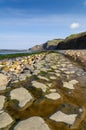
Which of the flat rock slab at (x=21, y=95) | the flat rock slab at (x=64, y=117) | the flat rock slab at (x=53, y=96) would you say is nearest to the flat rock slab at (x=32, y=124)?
the flat rock slab at (x=64, y=117)

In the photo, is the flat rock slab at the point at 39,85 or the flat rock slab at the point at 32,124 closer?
the flat rock slab at the point at 32,124

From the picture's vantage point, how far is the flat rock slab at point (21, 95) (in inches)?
262

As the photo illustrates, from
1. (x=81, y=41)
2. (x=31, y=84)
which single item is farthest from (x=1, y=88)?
(x=81, y=41)

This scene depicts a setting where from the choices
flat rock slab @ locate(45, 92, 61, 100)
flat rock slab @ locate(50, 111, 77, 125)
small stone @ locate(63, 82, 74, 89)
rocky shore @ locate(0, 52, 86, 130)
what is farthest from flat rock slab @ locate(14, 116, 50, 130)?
small stone @ locate(63, 82, 74, 89)

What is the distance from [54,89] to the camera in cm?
809

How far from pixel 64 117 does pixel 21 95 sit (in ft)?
6.12

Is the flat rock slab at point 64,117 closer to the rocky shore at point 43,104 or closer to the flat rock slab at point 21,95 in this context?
the rocky shore at point 43,104

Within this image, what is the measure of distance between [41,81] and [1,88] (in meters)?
1.76

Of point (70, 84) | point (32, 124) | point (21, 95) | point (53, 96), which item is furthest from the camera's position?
point (70, 84)

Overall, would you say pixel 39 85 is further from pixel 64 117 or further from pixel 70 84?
pixel 64 117

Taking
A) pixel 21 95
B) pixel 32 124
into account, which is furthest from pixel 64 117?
pixel 21 95

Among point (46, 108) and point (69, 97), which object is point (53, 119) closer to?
point (46, 108)

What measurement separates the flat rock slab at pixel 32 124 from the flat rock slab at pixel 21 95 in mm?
1019

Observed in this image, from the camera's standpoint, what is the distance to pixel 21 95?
23.3 feet
